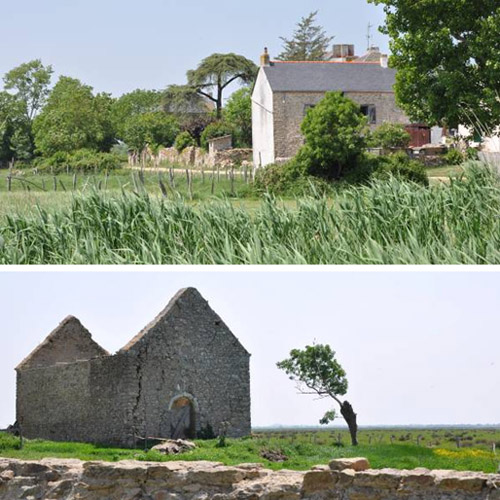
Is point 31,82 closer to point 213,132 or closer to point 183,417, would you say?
point 213,132

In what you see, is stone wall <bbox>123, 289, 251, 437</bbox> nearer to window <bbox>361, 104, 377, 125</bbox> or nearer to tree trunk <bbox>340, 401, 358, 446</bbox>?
tree trunk <bbox>340, 401, 358, 446</bbox>

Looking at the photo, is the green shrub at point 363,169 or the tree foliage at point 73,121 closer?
the green shrub at point 363,169

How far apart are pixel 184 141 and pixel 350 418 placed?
46.7 metres

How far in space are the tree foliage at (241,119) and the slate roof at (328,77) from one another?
506 cm

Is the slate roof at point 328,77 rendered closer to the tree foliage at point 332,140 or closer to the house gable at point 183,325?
the tree foliage at point 332,140

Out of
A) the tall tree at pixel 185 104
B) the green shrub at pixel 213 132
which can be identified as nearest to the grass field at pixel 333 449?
the green shrub at pixel 213 132

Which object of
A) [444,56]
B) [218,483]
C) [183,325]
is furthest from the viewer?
[444,56]

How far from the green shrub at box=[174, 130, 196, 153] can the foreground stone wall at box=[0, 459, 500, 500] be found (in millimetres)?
46420

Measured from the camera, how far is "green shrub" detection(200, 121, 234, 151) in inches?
2185

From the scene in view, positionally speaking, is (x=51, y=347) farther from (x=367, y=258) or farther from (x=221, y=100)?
(x=221, y=100)

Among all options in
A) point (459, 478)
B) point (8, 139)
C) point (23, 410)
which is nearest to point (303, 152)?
point (8, 139)

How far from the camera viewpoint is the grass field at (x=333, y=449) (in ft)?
32.7

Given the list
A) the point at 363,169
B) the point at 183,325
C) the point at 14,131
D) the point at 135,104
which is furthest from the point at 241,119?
the point at 183,325

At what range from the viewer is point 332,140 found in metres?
37.9
